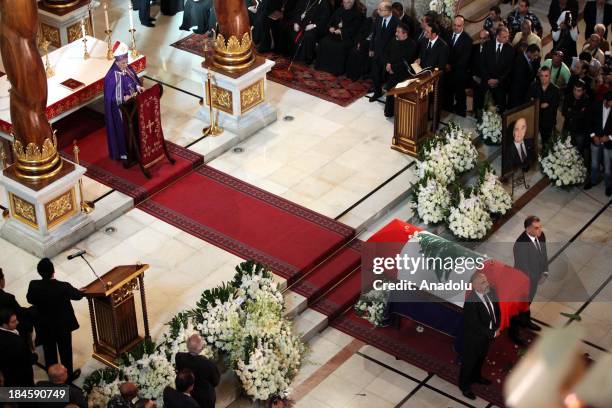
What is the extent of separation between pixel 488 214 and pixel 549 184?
147 cm

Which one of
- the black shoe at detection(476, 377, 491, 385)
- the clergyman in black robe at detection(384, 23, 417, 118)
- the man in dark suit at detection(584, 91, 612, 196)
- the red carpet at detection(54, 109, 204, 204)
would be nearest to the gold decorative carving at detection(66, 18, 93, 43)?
the red carpet at detection(54, 109, 204, 204)

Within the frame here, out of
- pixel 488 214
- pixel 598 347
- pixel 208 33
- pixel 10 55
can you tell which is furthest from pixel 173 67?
pixel 598 347

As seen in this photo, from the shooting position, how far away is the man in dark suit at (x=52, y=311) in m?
6.38

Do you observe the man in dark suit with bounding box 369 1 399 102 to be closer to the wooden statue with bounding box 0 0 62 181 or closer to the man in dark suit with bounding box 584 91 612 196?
the man in dark suit with bounding box 584 91 612 196

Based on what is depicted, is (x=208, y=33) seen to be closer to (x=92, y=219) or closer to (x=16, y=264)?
(x=92, y=219)

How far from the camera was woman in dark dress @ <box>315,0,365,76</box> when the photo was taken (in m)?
11.5

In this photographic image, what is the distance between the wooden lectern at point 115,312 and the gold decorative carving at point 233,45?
366cm

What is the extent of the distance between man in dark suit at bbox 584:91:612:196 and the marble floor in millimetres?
239

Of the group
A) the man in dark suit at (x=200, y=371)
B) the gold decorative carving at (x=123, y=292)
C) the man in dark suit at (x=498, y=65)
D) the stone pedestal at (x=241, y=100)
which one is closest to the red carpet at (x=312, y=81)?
the stone pedestal at (x=241, y=100)

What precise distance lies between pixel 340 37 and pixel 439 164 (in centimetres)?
294

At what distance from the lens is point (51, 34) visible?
11.6 meters

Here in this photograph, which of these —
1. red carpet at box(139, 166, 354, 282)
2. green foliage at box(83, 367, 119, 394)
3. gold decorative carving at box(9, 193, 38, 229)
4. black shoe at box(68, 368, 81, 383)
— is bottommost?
black shoe at box(68, 368, 81, 383)

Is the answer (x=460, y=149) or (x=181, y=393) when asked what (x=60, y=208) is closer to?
(x=181, y=393)

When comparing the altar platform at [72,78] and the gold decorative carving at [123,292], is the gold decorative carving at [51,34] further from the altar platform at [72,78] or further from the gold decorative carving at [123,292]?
the gold decorative carving at [123,292]
